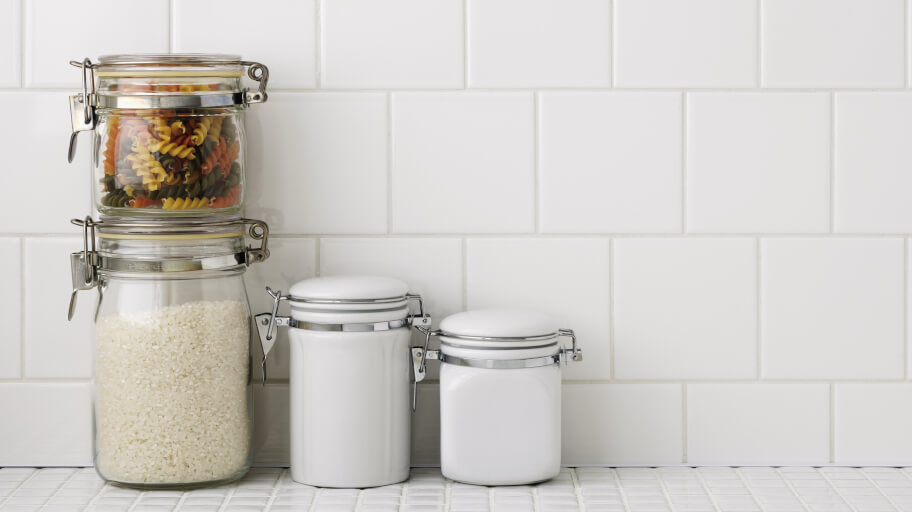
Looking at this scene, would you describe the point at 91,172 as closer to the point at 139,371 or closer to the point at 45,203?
the point at 45,203

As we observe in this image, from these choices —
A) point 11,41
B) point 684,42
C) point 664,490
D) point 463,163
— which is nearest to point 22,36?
point 11,41

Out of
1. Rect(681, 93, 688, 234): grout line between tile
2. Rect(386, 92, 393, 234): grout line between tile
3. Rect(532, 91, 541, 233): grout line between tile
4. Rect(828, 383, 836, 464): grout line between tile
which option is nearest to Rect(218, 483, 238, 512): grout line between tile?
Rect(386, 92, 393, 234): grout line between tile

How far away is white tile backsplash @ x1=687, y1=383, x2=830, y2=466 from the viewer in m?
1.12

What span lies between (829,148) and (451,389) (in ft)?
1.70

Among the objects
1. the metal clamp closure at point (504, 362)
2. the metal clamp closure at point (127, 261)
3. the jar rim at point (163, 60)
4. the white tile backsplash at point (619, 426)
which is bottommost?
the white tile backsplash at point (619, 426)

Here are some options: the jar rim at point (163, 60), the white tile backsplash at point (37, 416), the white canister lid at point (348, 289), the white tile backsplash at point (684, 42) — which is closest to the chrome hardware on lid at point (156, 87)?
the jar rim at point (163, 60)

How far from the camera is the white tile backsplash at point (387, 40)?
1106mm

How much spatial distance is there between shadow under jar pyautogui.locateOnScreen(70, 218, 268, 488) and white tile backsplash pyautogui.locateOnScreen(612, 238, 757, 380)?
17.2 inches

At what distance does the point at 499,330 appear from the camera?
3.25ft

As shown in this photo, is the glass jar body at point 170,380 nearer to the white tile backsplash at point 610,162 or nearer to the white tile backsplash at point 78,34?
the white tile backsplash at point 78,34

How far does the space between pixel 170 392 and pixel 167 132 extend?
26cm

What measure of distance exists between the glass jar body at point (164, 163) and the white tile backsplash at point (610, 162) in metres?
0.36

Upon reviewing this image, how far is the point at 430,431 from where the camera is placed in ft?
3.71

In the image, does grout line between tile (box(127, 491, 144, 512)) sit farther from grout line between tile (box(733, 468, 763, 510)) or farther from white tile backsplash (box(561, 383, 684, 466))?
grout line between tile (box(733, 468, 763, 510))
